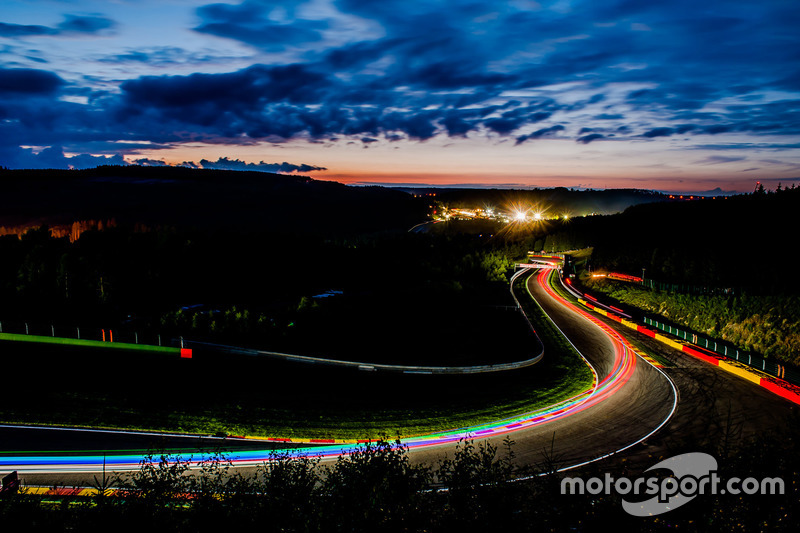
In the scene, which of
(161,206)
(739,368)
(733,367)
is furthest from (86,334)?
(161,206)

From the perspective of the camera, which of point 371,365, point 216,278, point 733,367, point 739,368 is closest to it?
point 371,365

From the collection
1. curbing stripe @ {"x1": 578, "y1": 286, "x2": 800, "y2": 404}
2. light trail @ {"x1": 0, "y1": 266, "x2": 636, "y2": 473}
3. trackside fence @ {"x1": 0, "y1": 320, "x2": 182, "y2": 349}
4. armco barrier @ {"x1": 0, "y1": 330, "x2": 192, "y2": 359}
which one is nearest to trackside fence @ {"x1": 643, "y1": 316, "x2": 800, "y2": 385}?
curbing stripe @ {"x1": 578, "y1": 286, "x2": 800, "y2": 404}

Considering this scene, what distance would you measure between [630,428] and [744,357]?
50.5 feet

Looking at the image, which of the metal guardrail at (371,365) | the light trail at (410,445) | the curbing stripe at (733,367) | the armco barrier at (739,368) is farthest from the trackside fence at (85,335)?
the armco barrier at (739,368)

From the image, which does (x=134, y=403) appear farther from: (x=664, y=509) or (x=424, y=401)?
(x=664, y=509)

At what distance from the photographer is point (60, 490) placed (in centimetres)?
1345

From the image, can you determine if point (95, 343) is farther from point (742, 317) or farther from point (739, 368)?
point (742, 317)

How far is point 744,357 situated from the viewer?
28766 millimetres

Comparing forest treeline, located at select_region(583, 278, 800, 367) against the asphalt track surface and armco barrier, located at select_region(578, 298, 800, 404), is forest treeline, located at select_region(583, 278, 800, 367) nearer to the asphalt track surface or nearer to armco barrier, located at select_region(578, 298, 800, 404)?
armco barrier, located at select_region(578, 298, 800, 404)

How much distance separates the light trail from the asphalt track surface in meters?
0.33

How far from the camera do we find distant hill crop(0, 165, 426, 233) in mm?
134250

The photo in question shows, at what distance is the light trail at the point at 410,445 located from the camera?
49.0 ft

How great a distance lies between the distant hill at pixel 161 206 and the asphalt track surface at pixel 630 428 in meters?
128

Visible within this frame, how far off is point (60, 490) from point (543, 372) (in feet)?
78.5
